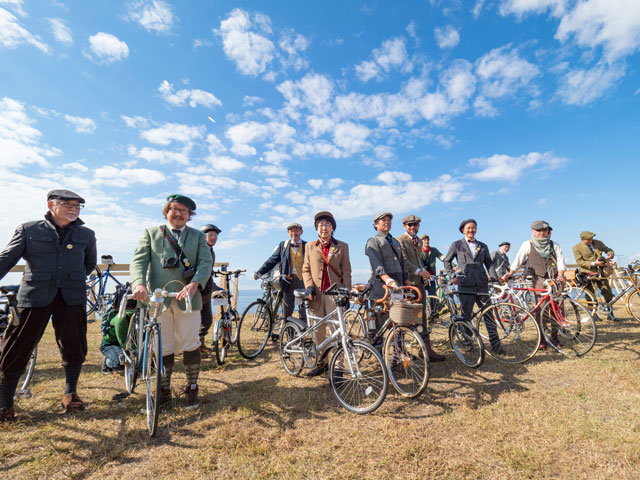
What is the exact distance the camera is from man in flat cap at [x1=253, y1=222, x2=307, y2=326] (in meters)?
6.17

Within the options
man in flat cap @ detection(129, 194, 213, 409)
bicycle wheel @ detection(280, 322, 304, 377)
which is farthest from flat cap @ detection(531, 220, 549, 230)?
man in flat cap @ detection(129, 194, 213, 409)

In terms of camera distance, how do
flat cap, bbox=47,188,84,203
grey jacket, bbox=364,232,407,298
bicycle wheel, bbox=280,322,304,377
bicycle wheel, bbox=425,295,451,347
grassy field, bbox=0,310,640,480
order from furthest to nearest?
bicycle wheel, bbox=425,295,451,347, grey jacket, bbox=364,232,407,298, bicycle wheel, bbox=280,322,304,377, flat cap, bbox=47,188,84,203, grassy field, bbox=0,310,640,480

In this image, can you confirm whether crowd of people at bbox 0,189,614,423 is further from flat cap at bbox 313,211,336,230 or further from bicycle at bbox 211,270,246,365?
bicycle at bbox 211,270,246,365

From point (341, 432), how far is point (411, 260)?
315cm

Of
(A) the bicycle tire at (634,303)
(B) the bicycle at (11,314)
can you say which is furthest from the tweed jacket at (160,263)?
(A) the bicycle tire at (634,303)

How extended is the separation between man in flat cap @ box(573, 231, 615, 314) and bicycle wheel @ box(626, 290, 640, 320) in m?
0.97

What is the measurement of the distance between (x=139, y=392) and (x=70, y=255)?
2070mm

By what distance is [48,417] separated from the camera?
322 cm

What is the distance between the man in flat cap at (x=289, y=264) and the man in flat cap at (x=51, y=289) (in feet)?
10.1

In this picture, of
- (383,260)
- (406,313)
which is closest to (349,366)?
(406,313)

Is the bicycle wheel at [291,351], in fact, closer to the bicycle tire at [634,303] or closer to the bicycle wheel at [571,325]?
the bicycle wheel at [571,325]

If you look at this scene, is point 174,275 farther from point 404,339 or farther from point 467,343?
point 467,343

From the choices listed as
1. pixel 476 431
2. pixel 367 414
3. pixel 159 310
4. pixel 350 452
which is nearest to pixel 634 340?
pixel 476 431

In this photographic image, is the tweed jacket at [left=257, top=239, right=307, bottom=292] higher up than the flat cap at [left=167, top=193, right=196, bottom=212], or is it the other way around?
the flat cap at [left=167, top=193, right=196, bottom=212]
